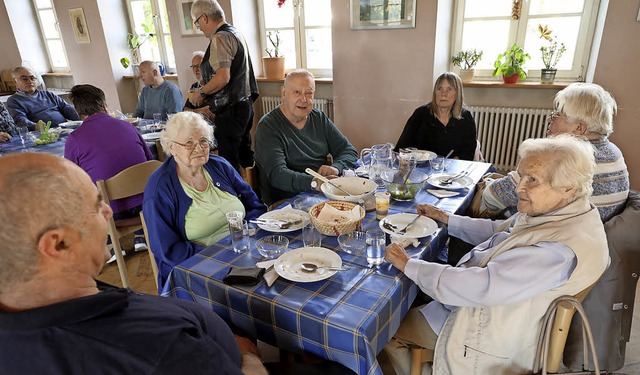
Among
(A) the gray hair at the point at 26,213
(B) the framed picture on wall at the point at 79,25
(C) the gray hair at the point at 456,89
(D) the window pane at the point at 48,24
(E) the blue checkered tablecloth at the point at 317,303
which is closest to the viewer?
(A) the gray hair at the point at 26,213

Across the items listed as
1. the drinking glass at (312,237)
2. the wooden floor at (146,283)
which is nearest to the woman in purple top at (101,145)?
the wooden floor at (146,283)

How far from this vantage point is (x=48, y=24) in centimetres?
623

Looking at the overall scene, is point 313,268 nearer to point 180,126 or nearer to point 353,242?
point 353,242

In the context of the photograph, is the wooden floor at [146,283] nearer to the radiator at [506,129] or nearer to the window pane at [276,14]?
the radiator at [506,129]

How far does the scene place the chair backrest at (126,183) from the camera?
1967 millimetres

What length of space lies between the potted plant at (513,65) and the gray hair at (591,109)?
185 cm

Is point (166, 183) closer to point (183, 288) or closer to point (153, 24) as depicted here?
point (183, 288)

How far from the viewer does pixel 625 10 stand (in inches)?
108

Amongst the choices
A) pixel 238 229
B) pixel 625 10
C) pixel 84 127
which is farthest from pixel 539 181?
pixel 625 10

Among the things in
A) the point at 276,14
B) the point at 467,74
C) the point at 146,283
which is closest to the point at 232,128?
the point at 146,283

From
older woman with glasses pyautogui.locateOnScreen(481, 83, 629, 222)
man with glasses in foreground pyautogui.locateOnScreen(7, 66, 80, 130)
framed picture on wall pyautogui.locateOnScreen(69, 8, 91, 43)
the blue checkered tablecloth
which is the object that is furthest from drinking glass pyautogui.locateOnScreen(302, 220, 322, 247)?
framed picture on wall pyautogui.locateOnScreen(69, 8, 91, 43)

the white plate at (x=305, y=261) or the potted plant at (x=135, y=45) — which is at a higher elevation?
the potted plant at (x=135, y=45)

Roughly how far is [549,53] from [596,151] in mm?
2264

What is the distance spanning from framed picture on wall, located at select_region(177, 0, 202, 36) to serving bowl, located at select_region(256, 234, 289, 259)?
3934 millimetres
